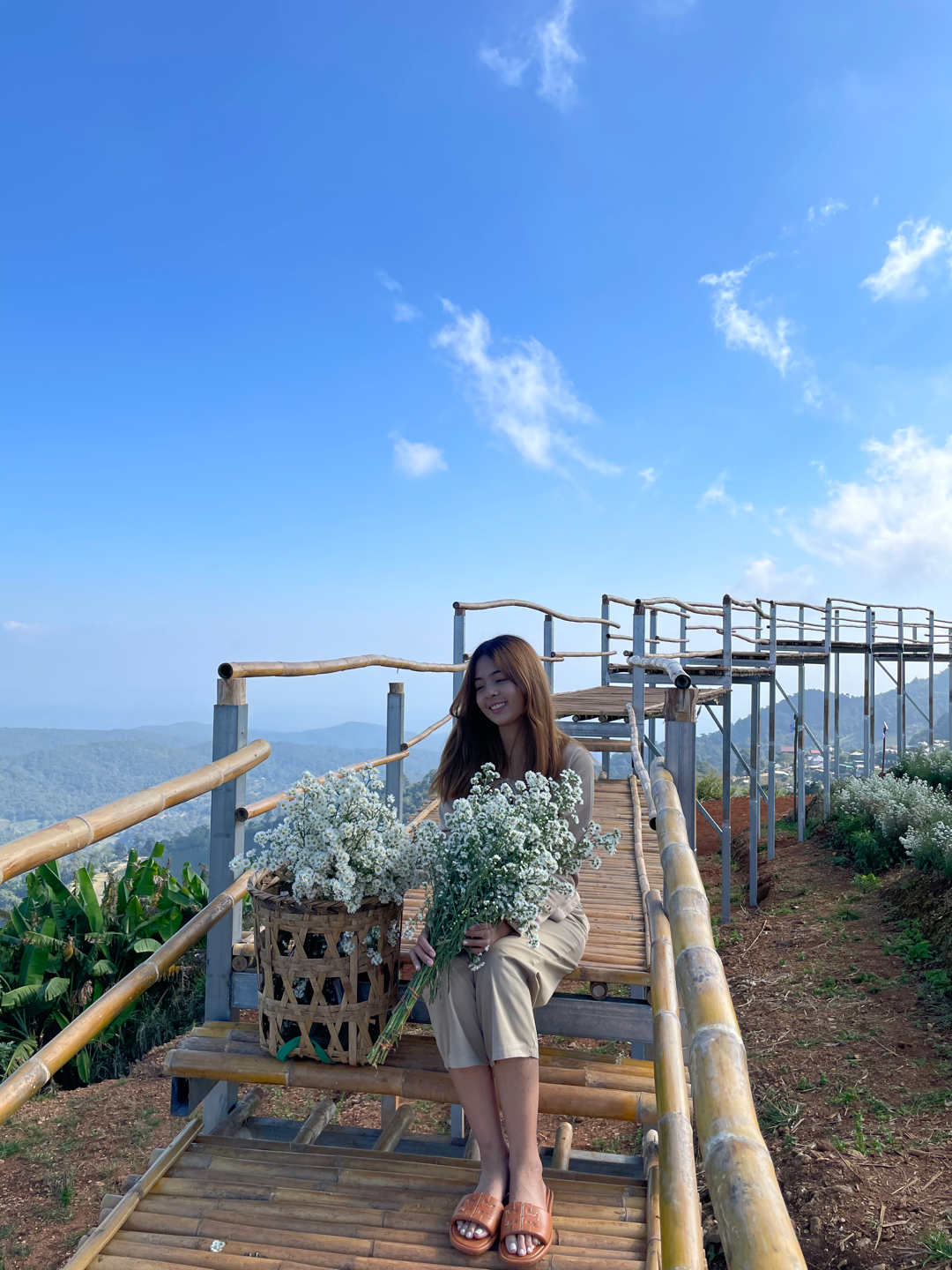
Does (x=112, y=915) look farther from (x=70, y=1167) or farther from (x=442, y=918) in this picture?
(x=442, y=918)

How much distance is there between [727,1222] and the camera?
2.30ft

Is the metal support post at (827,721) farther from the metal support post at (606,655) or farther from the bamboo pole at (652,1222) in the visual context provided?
the bamboo pole at (652,1222)

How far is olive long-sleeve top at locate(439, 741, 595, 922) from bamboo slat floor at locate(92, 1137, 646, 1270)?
596mm

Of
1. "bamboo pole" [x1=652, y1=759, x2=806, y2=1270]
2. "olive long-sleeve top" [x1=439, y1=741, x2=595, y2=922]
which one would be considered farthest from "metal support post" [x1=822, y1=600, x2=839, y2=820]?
"bamboo pole" [x1=652, y1=759, x2=806, y2=1270]

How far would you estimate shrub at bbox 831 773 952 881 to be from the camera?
732 centimetres

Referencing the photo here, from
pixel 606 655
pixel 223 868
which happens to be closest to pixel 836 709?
pixel 606 655

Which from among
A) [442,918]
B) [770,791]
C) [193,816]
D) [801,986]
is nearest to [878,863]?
[770,791]

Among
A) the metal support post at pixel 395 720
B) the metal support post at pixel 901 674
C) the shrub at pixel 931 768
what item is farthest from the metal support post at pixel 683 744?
the metal support post at pixel 901 674

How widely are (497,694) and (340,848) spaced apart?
0.68 metres

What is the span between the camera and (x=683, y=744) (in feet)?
7.05

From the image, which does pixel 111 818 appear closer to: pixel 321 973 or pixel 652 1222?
pixel 321 973

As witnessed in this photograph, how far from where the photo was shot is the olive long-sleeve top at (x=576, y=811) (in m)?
2.01

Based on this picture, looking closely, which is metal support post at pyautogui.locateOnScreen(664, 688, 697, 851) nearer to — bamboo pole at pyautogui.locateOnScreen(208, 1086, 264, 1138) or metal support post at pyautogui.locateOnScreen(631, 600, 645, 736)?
bamboo pole at pyautogui.locateOnScreen(208, 1086, 264, 1138)

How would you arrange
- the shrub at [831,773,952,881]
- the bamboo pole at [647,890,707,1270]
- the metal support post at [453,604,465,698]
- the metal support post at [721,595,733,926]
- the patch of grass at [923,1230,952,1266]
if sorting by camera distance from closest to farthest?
the bamboo pole at [647,890,707,1270]
the patch of grass at [923,1230,952,1266]
the metal support post at [453,604,465,698]
the shrub at [831,773,952,881]
the metal support post at [721,595,733,926]
